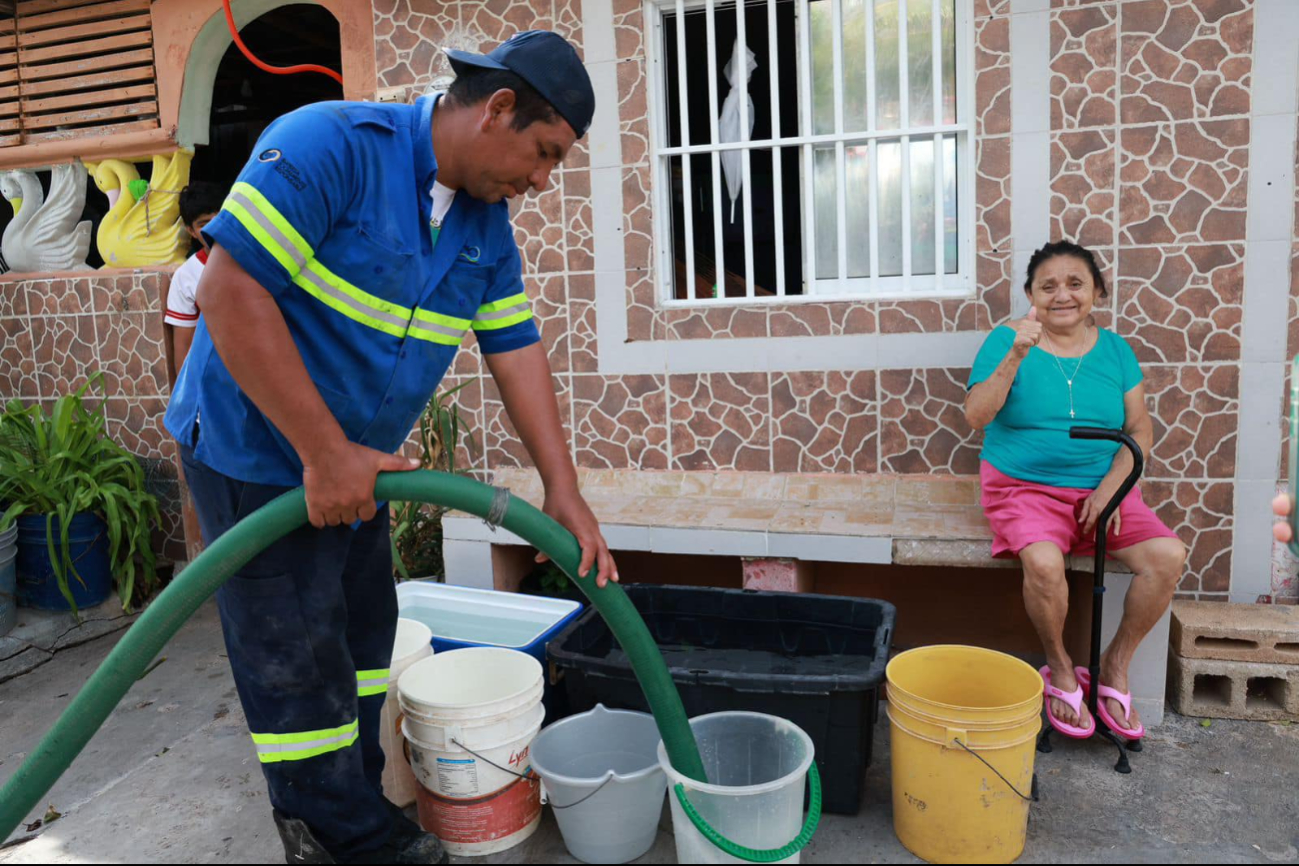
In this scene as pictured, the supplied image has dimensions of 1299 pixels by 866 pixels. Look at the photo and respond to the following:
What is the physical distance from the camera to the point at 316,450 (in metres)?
1.81

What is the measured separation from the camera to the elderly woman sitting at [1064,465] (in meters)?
3.06

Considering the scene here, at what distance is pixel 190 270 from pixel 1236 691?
4.47 metres

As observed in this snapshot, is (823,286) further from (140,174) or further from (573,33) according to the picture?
(140,174)

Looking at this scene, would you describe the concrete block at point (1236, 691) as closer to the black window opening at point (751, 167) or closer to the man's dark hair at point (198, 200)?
the black window opening at point (751, 167)

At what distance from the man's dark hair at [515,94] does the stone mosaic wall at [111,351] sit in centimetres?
366

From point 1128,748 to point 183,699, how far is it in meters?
3.46

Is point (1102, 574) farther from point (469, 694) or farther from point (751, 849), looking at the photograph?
point (469, 694)

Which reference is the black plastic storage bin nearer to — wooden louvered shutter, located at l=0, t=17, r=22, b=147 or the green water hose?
the green water hose

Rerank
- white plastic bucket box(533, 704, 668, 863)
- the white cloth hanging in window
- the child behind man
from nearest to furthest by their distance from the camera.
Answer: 1. white plastic bucket box(533, 704, 668, 863)
2. the white cloth hanging in window
3. the child behind man

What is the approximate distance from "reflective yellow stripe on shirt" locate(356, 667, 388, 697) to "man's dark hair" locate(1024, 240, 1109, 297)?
2563 mm

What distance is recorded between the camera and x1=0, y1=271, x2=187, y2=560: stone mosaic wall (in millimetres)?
4922

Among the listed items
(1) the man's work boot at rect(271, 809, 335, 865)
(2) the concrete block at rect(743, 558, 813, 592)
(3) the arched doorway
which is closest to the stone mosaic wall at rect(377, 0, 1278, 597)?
(2) the concrete block at rect(743, 558, 813, 592)

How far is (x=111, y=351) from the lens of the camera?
5.01m

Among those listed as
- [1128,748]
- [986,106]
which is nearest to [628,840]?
[1128,748]
